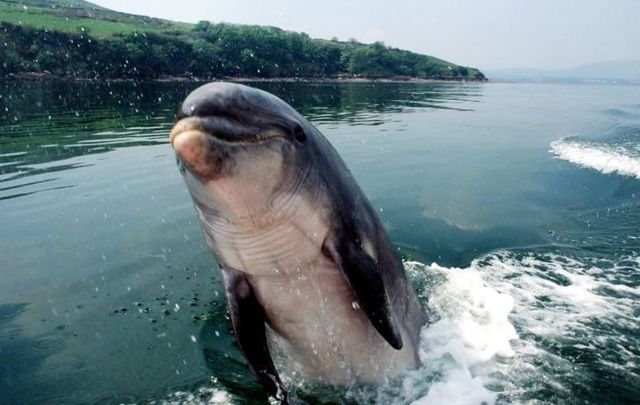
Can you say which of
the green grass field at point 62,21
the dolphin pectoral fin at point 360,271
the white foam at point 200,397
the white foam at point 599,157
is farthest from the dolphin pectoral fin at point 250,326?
the green grass field at point 62,21

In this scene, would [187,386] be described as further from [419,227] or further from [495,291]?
[419,227]

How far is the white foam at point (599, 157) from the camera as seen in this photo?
18.5 m

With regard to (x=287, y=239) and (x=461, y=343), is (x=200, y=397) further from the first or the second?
(x=461, y=343)

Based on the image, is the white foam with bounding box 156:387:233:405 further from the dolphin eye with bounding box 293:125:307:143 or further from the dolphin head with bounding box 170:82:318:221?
the dolphin eye with bounding box 293:125:307:143

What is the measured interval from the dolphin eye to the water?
3053 mm

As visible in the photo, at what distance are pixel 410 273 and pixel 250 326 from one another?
516 centimetres

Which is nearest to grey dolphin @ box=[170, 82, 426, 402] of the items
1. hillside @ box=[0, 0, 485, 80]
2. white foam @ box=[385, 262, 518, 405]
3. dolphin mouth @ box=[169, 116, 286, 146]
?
dolphin mouth @ box=[169, 116, 286, 146]

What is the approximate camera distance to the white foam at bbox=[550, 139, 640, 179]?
18.5m

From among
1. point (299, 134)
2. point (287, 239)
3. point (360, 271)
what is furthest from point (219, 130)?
point (360, 271)

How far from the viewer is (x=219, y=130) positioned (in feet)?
12.0

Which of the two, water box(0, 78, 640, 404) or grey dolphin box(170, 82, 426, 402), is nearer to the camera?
grey dolphin box(170, 82, 426, 402)

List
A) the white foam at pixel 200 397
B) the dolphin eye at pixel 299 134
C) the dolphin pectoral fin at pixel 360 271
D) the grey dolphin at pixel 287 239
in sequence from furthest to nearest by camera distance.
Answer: the white foam at pixel 200 397, the dolphin pectoral fin at pixel 360 271, the dolphin eye at pixel 299 134, the grey dolphin at pixel 287 239

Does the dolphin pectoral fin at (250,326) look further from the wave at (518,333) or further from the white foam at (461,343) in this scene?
the white foam at (461,343)

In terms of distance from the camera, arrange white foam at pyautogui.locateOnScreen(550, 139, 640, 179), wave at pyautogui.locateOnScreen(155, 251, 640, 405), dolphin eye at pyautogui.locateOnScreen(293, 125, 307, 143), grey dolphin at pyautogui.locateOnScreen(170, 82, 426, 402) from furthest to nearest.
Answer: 1. white foam at pyautogui.locateOnScreen(550, 139, 640, 179)
2. wave at pyautogui.locateOnScreen(155, 251, 640, 405)
3. dolphin eye at pyautogui.locateOnScreen(293, 125, 307, 143)
4. grey dolphin at pyautogui.locateOnScreen(170, 82, 426, 402)
